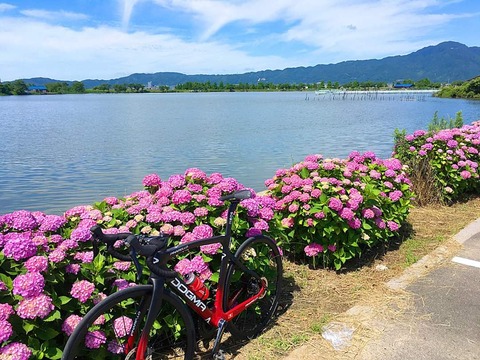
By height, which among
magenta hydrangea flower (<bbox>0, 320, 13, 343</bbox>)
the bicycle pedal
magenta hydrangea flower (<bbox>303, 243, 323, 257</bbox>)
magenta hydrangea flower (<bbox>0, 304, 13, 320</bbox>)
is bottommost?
the bicycle pedal

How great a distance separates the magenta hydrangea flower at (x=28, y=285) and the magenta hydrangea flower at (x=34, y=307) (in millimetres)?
36

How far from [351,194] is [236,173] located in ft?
35.1

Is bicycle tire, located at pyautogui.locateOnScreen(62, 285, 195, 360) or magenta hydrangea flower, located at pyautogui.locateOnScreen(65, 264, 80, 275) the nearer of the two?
bicycle tire, located at pyautogui.locateOnScreen(62, 285, 195, 360)

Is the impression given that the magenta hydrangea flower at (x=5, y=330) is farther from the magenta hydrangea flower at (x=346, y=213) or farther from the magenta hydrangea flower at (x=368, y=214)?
the magenta hydrangea flower at (x=368, y=214)

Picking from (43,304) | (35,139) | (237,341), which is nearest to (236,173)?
(237,341)

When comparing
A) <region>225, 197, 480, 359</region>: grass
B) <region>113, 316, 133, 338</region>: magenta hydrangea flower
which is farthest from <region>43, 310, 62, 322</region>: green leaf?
<region>225, 197, 480, 359</region>: grass

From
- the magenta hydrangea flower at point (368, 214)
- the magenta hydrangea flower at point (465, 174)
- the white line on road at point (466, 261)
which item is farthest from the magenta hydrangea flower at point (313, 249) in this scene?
the magenta hydrangea flower at point (465, 174)

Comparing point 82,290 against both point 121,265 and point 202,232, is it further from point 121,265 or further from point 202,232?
point 202,232

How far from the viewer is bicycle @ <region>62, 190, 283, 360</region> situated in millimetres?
2383

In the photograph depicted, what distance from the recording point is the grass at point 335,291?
11.0ft

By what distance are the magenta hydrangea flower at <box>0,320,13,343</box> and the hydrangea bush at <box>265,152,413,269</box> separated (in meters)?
2.47

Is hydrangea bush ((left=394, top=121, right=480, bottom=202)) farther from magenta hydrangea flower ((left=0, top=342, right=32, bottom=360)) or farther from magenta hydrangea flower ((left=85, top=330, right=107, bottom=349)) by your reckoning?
magenta hydrangea flower ((left=0, top=342, right=32, bottom=360))

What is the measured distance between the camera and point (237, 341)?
3400 millimetres

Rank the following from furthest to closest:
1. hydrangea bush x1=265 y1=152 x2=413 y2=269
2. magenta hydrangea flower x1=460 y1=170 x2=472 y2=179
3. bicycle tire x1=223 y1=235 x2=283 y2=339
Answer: magenta hydrangea flower x1=460 y1=170 x2=472 y2=179, hydrangea bush x1=265 y1=152 x2=413 y2=269, bicycle tire x1=223 y1=235 x2=283 y2=339
